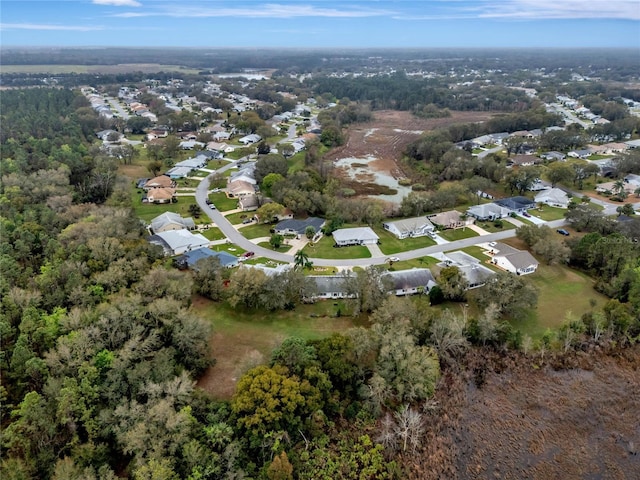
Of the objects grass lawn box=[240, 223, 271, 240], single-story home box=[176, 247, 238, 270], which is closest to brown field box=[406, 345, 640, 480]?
single-story home box=[176, 247, 238, 270]

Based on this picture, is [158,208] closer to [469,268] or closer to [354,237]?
[354,237]

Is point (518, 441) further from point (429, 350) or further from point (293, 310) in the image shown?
point (293, 310)

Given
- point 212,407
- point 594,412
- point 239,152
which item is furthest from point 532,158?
point 212,407

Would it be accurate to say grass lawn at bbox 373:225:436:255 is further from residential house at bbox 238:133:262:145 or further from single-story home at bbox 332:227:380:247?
residential house at bbox 238:133:262:145

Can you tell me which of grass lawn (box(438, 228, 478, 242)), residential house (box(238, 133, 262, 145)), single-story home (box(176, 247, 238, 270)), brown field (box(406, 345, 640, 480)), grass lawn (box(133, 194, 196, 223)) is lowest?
brown field (box(406, 345, 640, 480))

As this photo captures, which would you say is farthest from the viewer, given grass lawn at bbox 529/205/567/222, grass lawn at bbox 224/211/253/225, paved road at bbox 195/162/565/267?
grass lawn at bbox 529/205/567/222

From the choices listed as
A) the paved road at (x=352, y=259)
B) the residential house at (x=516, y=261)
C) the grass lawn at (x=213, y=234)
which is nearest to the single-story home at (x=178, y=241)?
the grass lawn at (x=213, y=234)

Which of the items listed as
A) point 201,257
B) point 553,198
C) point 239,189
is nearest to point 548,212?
point 553,198
